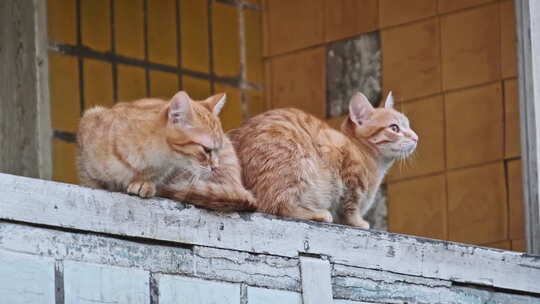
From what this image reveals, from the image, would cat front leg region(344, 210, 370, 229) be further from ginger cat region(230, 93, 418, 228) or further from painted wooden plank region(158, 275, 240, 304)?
painted wooden plank region(158, 275, 240, 304)

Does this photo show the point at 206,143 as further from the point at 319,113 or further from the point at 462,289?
the point at 319,113

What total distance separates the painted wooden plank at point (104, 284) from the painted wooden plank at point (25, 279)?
10 centimetres

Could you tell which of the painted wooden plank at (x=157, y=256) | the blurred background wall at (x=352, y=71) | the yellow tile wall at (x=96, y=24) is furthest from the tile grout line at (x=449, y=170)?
the painted wooden plank at (x=157, y=256)

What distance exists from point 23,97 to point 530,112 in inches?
125

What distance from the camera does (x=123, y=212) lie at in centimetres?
679

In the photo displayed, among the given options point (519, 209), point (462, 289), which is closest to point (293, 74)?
point (519, 209)

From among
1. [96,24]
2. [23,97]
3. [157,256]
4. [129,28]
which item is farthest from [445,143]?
[157,256]

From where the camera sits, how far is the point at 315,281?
7332 mm

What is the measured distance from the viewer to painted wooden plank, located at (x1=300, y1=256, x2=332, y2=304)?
287 inches

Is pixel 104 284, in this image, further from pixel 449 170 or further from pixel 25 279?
pixel 449 170

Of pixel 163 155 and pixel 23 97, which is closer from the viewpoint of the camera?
pixel 163 155

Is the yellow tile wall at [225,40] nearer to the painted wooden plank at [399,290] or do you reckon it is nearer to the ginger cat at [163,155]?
the painted wooden plank at [399,290]

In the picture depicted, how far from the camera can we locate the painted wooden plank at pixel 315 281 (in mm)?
7285

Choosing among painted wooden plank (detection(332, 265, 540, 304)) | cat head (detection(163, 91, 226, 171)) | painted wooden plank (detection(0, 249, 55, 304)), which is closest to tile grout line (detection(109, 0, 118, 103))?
cat head (detection(163, 91, 226, 171))
